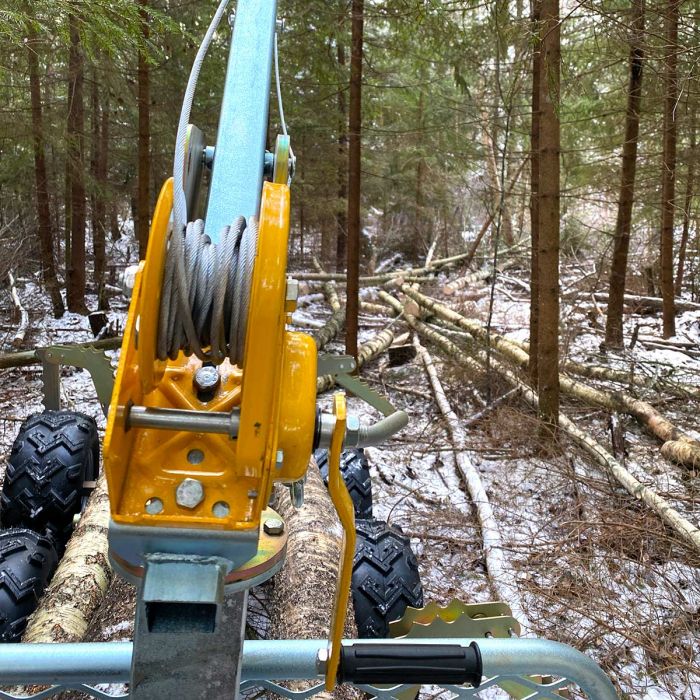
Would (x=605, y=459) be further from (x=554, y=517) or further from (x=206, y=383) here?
(x=206, y=383)

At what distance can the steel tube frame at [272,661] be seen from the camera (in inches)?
48.1

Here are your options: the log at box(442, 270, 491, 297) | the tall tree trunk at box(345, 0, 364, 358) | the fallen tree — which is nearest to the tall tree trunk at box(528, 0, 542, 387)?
the tall tree trunk at box(345, 0, 364, 358)

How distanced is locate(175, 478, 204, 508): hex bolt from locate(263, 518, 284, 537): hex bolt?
291 mm

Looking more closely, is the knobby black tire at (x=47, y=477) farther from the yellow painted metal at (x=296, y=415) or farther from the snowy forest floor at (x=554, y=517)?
the yellow painted metal at (x=296, y=415)

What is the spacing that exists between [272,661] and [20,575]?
1809 mm

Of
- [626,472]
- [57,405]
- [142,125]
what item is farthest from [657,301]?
[57,405]

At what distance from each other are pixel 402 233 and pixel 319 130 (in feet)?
25.6

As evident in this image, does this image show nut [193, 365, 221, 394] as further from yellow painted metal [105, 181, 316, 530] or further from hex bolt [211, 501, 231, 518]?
hex bolt [211, 501, 231, 518]

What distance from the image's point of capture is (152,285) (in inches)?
45.6

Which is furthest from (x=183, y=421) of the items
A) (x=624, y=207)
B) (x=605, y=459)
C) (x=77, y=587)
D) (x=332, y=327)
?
(x=624, y=207)

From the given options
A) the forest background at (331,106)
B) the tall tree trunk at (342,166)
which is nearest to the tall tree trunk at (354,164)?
the forest background at (331,106)

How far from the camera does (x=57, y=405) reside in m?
4.09

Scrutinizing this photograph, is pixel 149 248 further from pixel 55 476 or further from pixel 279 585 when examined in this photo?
pixel 55 476

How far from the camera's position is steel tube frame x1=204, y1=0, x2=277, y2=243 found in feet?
6.39
